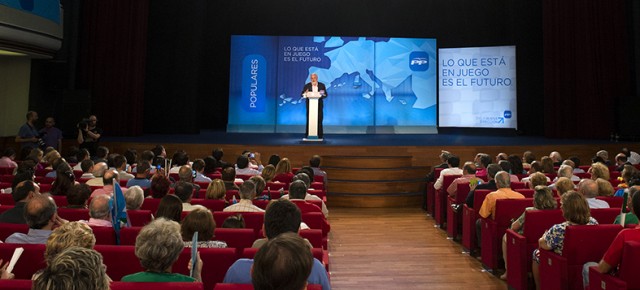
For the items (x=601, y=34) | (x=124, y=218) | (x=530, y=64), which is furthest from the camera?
(x=530, y=64)

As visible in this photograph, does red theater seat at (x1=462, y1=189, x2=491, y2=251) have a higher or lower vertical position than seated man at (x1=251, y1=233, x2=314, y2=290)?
lower

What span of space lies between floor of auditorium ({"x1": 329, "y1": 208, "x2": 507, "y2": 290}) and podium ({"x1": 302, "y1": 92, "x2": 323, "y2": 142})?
3.11 m

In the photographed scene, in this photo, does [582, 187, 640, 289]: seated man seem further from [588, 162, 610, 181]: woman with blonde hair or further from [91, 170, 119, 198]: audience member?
[91, 170, 119, 198]: audience member

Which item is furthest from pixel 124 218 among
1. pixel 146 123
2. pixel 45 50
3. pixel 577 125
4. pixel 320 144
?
pixel 577 125

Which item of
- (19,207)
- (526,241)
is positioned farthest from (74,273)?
(526,241)

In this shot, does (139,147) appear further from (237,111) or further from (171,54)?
(237,111)

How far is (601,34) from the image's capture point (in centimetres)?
1171

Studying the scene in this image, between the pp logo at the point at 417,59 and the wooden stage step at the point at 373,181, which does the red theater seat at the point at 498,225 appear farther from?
the pp logo at the point at 417,59

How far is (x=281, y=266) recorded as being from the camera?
4.47ft

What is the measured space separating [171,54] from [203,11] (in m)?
1.31

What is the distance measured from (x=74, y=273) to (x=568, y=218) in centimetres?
298

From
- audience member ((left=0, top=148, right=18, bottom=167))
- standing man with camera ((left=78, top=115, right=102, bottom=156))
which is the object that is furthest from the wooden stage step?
audience member ((left=0, top=148, right=18, bottom=167))

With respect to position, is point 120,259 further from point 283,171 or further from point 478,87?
point 478,87

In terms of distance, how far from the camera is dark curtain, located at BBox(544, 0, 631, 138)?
11680mm
